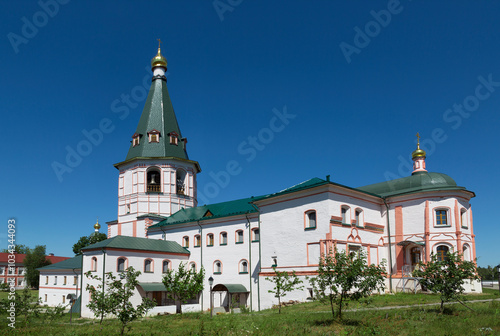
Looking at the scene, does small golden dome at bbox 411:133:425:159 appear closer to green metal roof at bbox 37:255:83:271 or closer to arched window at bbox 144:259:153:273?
arched window at bbox 144:259:153:273

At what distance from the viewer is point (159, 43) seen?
4538 centimetres

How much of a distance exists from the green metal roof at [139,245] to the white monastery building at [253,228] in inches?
4.5

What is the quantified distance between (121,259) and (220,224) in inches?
321

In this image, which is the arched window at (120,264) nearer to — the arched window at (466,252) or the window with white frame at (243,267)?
the window with white frame at (243,267)

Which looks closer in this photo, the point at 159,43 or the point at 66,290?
the point at 66,290

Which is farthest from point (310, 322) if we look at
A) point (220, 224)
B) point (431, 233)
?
point (220, 224)

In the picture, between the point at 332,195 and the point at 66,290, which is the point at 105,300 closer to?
the point at 332,195

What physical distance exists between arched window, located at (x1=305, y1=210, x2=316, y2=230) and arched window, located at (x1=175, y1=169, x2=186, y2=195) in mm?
17553

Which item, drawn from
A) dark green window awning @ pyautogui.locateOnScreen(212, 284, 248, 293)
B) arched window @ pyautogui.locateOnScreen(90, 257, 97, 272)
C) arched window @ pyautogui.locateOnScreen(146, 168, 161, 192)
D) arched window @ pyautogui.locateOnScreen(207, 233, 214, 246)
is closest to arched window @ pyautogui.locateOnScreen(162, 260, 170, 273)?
arched window @ pyautogui.locateOnScreen(207, 233, 214, 246)

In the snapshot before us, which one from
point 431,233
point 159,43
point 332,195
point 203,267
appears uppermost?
point 159,43

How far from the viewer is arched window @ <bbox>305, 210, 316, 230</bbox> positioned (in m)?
27.3

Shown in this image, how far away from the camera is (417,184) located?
1179 inches

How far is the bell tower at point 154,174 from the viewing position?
40531 millimetres

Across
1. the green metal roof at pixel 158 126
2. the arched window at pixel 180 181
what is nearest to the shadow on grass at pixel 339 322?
the arched window at pixel 180 181
